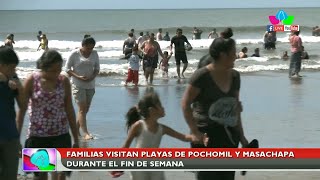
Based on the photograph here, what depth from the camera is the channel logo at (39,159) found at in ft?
21.8

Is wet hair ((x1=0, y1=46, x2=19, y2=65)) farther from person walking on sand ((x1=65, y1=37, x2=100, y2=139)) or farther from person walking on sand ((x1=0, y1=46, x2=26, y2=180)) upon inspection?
person walking on sand ((x1=65, y1=37, x2=100, y2=139))

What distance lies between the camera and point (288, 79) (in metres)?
22.1

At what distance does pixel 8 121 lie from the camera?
6.20m

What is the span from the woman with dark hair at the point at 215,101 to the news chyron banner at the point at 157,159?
0.46 ft

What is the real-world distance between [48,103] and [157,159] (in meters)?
1.15

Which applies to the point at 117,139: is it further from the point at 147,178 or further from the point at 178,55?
the point at 178,55

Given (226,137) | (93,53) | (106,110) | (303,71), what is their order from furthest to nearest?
(303,71) < (106,110) < (93,53) < (226,137)

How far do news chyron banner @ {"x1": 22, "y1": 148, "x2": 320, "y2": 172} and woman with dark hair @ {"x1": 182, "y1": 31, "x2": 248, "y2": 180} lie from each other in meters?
0.14

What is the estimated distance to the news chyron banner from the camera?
20.7 ft

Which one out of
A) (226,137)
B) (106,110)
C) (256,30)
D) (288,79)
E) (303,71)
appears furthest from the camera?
(256,30)

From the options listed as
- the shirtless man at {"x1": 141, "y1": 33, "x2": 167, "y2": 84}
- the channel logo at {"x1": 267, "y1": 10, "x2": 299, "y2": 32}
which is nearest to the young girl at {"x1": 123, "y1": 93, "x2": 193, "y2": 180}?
the shirtless man at {"x1": 141, "y1": 33, "x2": 167, "y2": 84}

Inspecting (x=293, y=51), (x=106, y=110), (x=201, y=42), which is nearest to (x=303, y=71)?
(x=293, y=51)

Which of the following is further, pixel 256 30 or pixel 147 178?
pixel 256 30

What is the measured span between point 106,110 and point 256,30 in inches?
2694
